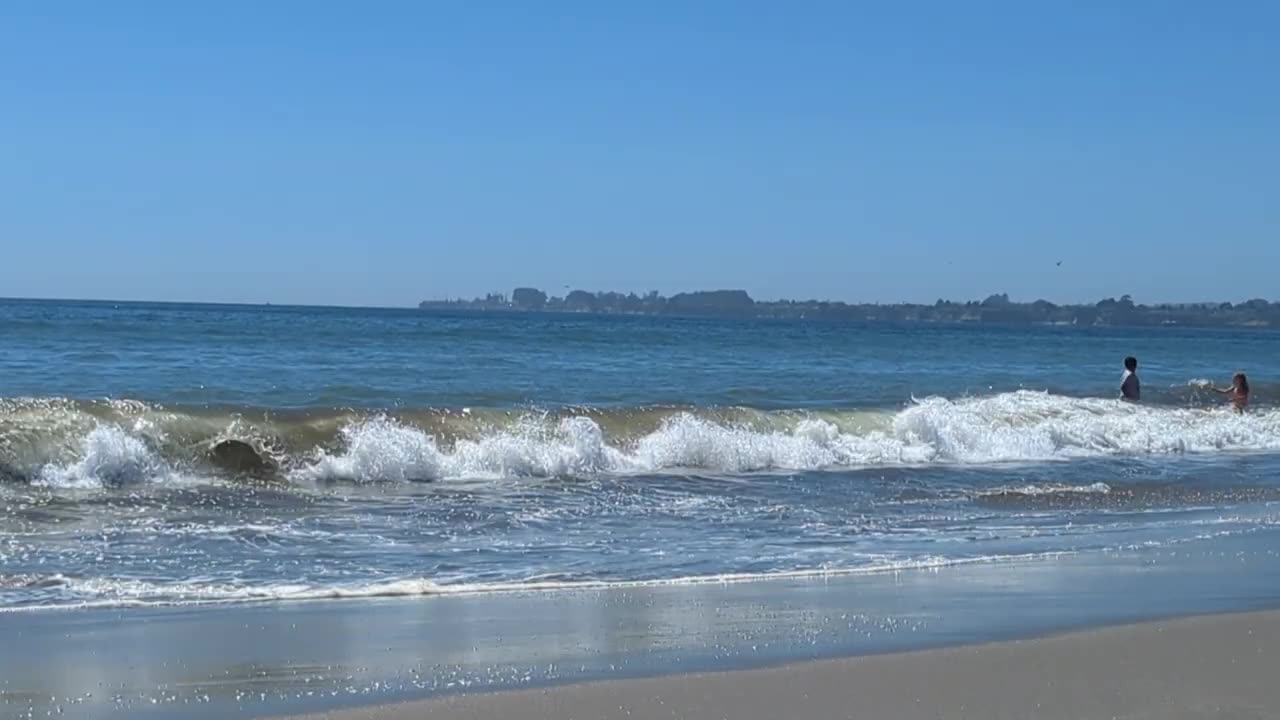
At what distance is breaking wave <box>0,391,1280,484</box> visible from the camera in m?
16.9

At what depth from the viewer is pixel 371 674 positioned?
22.4 feet

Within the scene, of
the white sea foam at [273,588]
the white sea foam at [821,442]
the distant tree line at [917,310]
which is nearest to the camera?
the white sea foam at [273,588]

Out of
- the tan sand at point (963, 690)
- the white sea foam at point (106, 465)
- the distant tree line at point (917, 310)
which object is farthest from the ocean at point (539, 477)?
the distant tree line at point (917, 310)

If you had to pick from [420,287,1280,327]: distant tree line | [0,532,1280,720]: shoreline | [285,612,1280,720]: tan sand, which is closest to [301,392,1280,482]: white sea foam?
[0,532,1280,720]: shoreline

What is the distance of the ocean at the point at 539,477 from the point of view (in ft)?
34.7

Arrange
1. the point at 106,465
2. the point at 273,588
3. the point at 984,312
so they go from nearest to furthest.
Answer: the point at 273,588 → the point at 106,465 → the point at 984,312

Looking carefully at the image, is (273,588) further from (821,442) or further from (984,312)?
(984,312)

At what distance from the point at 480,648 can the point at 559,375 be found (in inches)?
1045

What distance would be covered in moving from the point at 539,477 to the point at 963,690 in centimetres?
1172

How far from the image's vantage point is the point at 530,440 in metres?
19.2

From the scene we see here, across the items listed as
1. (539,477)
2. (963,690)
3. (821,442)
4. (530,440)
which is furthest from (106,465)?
(963,690)

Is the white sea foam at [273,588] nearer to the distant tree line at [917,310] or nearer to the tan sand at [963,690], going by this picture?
the tan sand at [963,690]

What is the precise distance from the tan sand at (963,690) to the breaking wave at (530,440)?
11097 mm

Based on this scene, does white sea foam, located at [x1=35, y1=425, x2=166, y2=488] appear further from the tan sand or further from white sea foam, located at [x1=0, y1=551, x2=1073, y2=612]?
the tan sand
